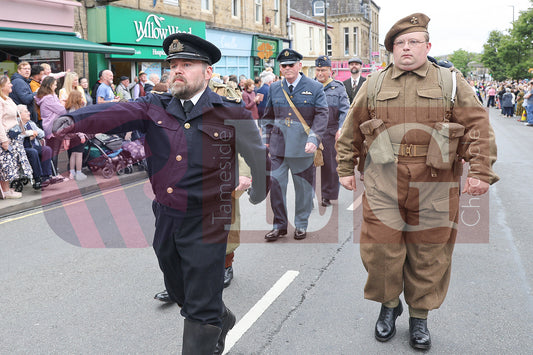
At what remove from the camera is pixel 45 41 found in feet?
48.1

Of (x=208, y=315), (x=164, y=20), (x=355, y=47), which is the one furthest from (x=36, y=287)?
(x=355, y=47)

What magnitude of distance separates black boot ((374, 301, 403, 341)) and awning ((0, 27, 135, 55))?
1188 centimetres

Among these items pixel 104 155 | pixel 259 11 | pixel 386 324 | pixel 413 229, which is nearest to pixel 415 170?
pixel 413 229

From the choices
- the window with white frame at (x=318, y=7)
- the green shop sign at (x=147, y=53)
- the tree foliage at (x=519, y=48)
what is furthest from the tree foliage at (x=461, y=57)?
the green shop sign at (x=147, y=53)

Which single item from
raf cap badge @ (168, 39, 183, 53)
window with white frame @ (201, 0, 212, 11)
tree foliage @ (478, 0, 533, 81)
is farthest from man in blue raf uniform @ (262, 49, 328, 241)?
tree foliage @ (478, 0, 533, 81)

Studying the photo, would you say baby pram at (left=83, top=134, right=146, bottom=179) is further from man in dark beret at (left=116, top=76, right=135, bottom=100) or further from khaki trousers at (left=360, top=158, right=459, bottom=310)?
khaki trousers at (left=360, top=158, right=459, bottom=310)

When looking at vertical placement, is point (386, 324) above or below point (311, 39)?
below

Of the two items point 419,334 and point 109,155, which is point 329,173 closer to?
point 419,334

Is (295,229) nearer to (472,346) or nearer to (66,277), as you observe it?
(66,277)

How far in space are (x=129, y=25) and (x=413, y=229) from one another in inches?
702

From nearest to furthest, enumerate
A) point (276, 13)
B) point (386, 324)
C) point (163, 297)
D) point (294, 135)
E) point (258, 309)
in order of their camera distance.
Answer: point (386, 324) → point (258, 309) → point (163, 297) → point (294, 135) → point (276, 13)

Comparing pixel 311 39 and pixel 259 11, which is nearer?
pixel 259 11

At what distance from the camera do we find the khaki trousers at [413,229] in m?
3.87

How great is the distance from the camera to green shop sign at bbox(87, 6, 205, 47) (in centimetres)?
1852
